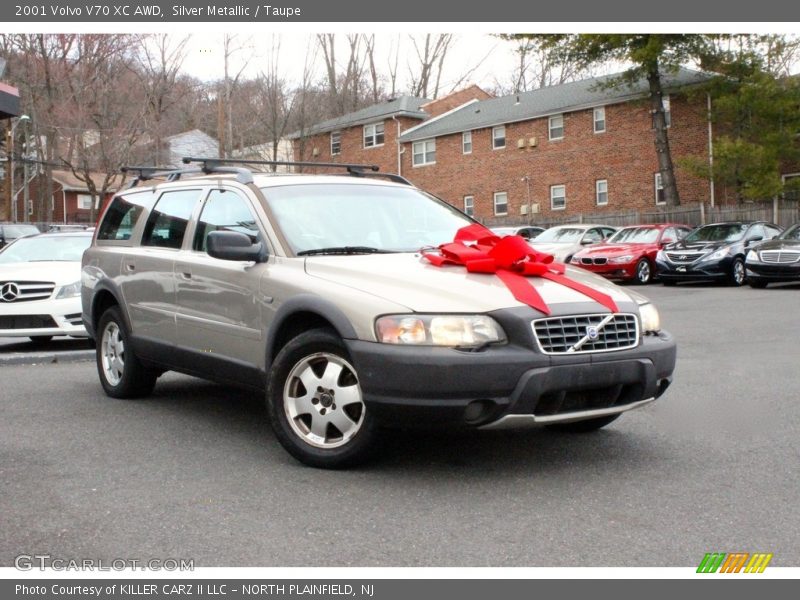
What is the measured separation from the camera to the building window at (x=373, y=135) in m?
49.8

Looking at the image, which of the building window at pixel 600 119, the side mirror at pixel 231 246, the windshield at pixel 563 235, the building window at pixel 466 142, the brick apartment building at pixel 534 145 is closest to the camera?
the side mirror at pixel 231 246

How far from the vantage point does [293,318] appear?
5570 millimetres

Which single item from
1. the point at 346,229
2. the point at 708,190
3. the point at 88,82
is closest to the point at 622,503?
the point at 346,229

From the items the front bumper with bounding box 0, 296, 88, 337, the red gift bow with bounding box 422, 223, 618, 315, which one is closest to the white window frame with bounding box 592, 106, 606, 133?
the front bumper with bounding box 0, 296, 88, 337

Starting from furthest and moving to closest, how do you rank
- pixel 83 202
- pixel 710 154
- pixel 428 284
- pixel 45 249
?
pixel 83 202, pixel 710 154, pixel 45 249, pixel 428 284

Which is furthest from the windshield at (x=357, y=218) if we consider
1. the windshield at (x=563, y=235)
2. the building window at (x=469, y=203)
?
the building window at (x=469, y=203)

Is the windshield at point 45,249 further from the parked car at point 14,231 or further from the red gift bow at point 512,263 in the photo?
the parked car at point 14,231

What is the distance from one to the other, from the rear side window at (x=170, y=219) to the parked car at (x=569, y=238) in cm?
1863

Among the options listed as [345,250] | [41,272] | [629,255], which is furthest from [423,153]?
[345,250]

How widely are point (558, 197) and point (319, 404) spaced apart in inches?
1448

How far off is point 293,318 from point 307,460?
2.71 feet

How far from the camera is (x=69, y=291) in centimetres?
1137

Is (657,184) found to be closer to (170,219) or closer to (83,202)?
(170,219)

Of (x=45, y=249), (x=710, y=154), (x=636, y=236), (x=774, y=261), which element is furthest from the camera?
(x=710, y=154)
